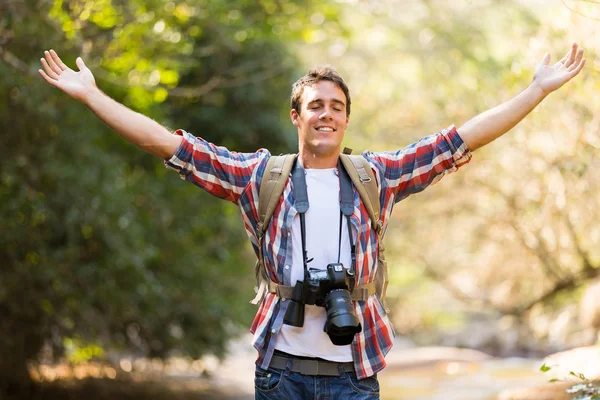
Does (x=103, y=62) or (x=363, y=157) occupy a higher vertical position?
(x=103, y=62)

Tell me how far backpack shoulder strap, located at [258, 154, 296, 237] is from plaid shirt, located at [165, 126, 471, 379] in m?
0.03

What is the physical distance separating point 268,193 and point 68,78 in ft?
2.48

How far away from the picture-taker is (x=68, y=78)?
279cm

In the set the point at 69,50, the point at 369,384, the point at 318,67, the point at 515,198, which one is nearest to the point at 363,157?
the point at 318,67

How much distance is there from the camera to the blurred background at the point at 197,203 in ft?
23.9

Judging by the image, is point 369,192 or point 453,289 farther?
point 453,289

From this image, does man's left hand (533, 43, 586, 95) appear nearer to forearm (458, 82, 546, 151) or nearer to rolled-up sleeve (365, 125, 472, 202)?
forearm (458, 82, 546, 151)

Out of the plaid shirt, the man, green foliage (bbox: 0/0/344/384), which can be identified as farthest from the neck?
green foliage (bbox: 0/0/344/384)

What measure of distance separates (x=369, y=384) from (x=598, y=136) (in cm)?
588

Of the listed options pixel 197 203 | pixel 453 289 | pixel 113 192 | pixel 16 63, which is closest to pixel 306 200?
pixel 16 63

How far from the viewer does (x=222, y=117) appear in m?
10.4

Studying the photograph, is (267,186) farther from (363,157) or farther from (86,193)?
(86,193)

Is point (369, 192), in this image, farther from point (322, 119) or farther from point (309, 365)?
point (309, 365)

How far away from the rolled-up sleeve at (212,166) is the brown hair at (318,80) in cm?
26
